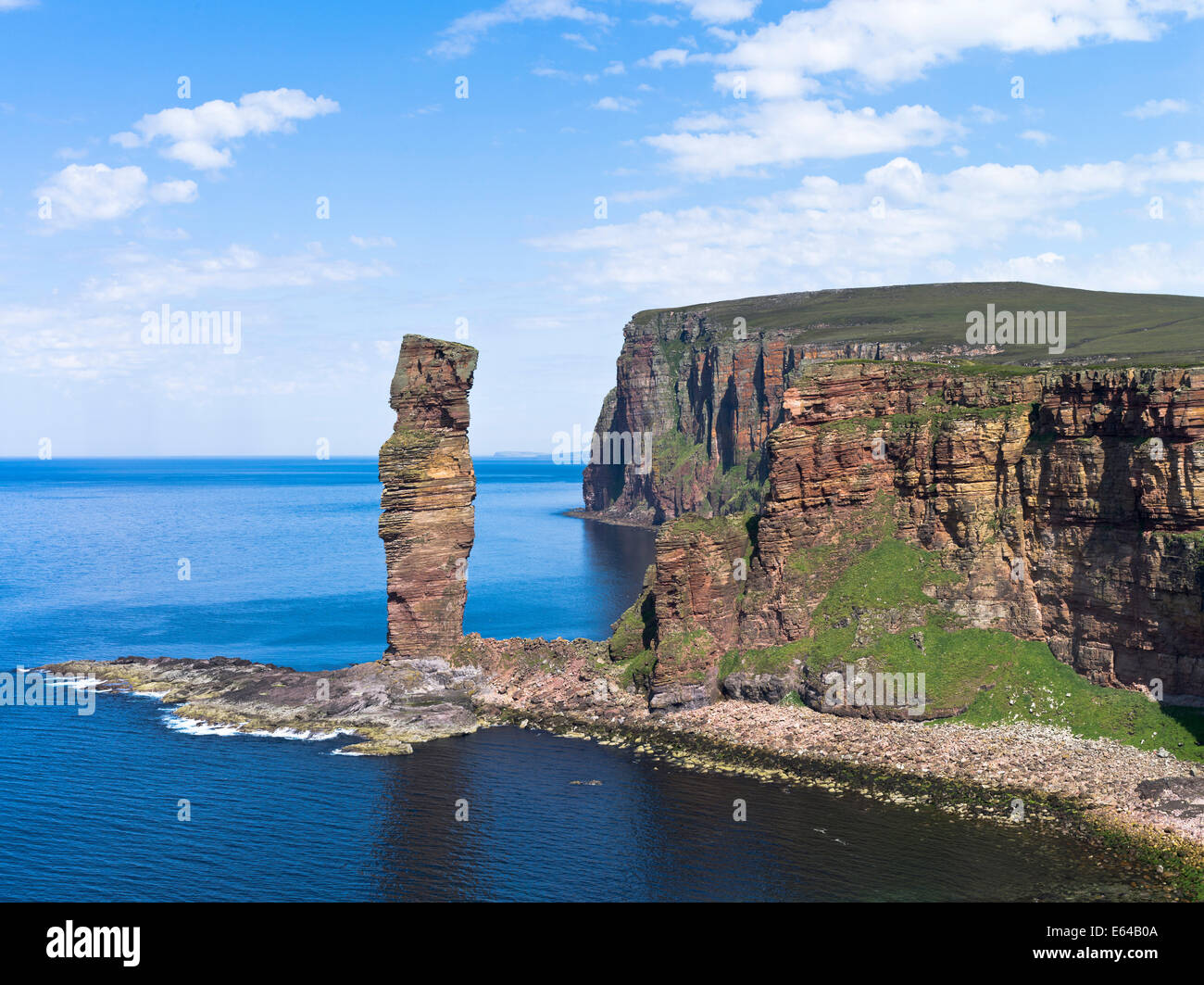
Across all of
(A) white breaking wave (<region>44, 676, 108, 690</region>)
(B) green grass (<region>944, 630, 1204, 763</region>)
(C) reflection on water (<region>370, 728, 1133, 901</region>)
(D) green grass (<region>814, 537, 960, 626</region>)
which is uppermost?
(D) green grass (<region>814, 537, 960, 626</region>)

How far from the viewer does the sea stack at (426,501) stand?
297 feet

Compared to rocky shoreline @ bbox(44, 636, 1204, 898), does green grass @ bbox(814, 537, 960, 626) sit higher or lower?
higher

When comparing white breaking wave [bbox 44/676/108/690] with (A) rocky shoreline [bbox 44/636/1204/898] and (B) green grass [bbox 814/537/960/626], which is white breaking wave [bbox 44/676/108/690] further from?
(B) green grass [bbox 814/537/960/626]

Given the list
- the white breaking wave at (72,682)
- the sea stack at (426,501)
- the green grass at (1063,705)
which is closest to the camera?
the green grass at (1063,705)

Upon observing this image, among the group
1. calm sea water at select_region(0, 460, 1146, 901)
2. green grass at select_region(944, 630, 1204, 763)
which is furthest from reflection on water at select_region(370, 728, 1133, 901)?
green grass at select_region(944, 630, 1204, 763)

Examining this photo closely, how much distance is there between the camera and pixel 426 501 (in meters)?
90.9

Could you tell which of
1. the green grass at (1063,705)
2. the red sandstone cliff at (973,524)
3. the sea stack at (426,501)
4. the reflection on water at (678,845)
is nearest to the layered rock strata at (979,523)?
the red sandstone cliff at (973,524)

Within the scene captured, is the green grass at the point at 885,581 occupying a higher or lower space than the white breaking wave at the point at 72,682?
higher

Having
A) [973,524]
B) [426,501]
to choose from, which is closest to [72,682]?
[426,501]

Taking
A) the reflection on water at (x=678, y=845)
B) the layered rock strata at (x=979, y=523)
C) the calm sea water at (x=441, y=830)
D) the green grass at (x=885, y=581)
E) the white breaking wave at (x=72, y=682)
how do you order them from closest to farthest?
the reflection on water at (x=678, y=845) < the calm sea water at (x=441, y=830) < the layered rock strata at (x=979, y=523) < the green grass at (x=885, y=581) < the white breaking wave at (x=72, y=682)

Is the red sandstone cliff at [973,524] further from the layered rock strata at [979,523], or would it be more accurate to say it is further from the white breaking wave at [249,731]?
the white breaking wave at [249,731]

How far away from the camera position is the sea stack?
9044 cm

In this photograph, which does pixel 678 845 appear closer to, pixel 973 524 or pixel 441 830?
pixel 441 830
